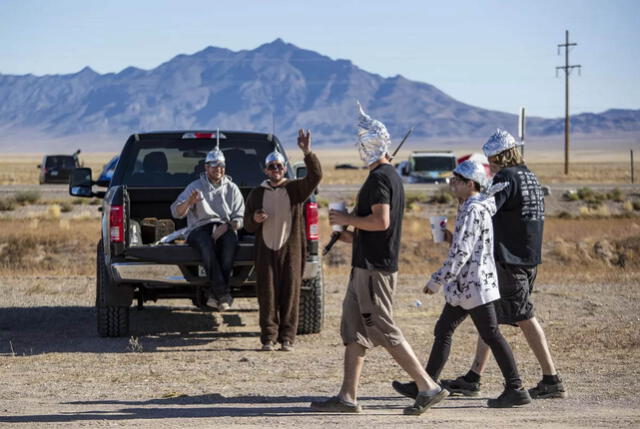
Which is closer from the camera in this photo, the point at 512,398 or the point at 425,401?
the point at 425,401

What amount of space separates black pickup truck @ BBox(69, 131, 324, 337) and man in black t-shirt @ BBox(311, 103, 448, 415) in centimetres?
336

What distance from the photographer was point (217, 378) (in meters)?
8.97

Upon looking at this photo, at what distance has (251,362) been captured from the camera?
383 inches

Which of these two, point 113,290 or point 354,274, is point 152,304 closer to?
point 113,290

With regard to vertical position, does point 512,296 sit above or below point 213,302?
above

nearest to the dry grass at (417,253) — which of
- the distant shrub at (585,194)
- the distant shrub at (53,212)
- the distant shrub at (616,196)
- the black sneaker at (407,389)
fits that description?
the distant shrub at (53,212)

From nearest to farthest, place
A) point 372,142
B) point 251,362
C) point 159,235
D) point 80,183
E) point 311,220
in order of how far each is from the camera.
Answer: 1. point 372,142
2. point 251,362
3. point 311,220
4. point 159,235
5. point 80,183

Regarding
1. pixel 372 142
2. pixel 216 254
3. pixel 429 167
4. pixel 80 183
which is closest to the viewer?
pixel 372 142

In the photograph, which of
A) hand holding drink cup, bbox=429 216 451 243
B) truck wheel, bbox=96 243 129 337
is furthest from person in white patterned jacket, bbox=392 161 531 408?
truck wheel, bbox=96 243 129 337

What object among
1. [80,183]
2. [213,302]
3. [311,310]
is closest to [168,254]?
[213,302]

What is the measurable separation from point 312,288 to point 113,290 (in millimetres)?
1819

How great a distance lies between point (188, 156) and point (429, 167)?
3610 centimetres

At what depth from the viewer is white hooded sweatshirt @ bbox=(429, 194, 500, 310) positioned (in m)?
7.23

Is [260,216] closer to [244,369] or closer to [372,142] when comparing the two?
[244,369]
